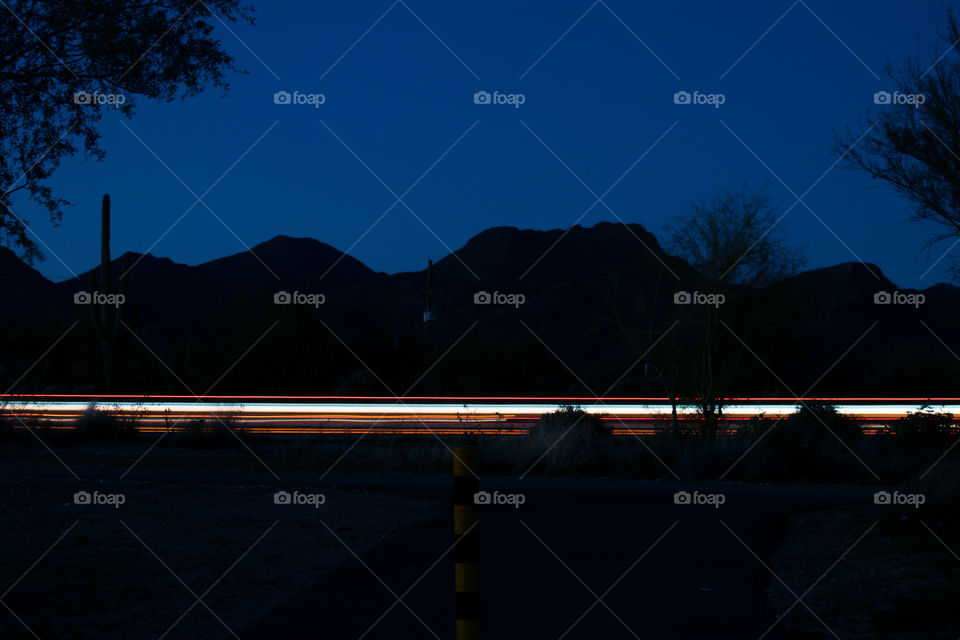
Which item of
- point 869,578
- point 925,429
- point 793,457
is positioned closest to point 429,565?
point 869,578

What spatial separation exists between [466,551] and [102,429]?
19831 millimetres

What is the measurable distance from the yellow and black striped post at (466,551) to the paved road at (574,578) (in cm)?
168

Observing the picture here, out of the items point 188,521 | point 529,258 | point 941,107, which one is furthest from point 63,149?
point 529,258

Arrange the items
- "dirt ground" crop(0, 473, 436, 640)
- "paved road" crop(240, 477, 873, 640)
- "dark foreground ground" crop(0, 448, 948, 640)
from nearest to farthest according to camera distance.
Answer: "paved road" crop(240, 477, 873, 640), "dark foreground ground" crop(0, 448, 948, 640), "dirt ground" crop(0, 473, 436, 640)

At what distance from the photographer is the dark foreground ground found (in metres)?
7.27

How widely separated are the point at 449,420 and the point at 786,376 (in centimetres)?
1604

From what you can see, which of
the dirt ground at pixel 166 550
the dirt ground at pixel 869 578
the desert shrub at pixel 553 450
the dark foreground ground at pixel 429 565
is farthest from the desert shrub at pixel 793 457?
the dirt ground at pixel 166 550

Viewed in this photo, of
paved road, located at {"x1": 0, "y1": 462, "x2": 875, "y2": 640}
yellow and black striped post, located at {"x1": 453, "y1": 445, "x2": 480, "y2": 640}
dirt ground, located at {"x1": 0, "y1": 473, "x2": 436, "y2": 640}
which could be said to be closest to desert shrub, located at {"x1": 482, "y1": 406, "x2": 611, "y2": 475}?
paved road, located at {"x1": 0, "y1": 462, "x2": 875, "y2": 640}

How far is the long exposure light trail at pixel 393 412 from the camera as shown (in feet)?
78.9

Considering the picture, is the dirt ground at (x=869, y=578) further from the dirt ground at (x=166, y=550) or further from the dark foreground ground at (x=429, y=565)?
the dirt ground at (x=166, y=550)

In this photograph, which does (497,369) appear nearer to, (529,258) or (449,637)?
(449,637)

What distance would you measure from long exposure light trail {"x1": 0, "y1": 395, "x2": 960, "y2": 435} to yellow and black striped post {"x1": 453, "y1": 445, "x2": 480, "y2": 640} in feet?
50.5

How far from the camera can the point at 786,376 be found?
124 ft

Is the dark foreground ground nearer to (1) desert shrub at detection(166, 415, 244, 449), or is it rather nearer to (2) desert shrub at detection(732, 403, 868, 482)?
(2) desert shrub at detection(732, 403, 868, 482)
